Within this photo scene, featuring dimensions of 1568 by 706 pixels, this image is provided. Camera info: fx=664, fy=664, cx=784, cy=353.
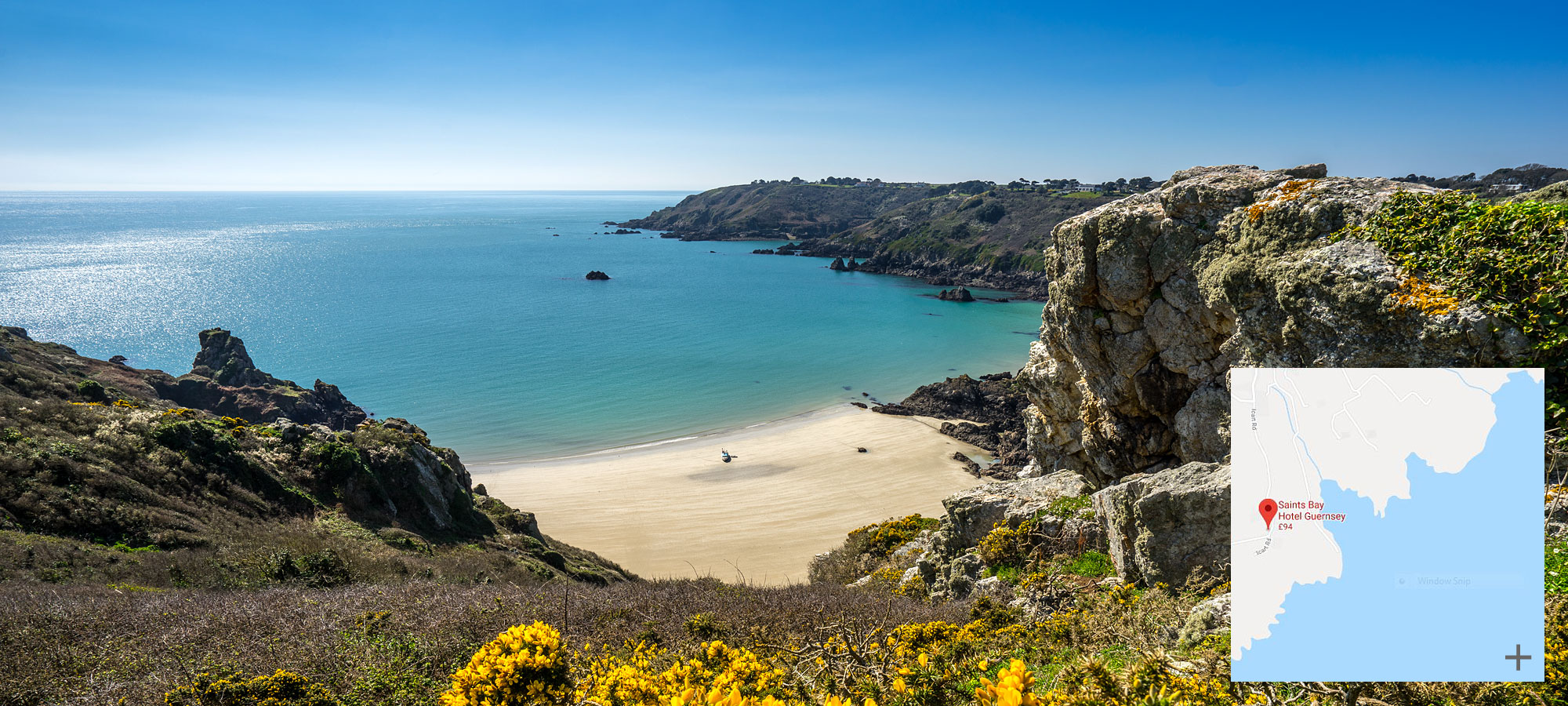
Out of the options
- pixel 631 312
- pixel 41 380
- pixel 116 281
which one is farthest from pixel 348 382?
pixel 116 281

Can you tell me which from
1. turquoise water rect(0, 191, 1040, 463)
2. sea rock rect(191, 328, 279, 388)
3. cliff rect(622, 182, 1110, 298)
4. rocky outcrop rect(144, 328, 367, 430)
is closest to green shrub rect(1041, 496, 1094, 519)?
turquoise water rect(0, 191, 1040, 463)

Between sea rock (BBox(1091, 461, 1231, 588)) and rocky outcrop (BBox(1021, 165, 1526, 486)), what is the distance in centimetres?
264

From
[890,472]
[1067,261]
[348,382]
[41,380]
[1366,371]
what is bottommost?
[890,472]

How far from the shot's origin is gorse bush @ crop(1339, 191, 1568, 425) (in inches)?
281

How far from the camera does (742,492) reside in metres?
28.8

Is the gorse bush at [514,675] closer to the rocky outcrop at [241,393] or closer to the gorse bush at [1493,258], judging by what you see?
the gorse bush at [1493,258]

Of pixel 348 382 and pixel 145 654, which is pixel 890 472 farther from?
pixel 348 382

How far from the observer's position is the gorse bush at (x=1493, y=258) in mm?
7137

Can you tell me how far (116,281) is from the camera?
88.2 metres

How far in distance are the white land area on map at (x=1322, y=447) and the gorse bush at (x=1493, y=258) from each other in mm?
6092

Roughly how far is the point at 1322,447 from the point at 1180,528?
564 centimetres

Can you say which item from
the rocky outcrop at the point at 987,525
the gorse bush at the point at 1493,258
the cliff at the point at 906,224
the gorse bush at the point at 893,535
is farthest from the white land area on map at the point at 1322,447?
the cliff at the point at 906,224

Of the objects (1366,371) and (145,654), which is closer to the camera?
(1366,371)

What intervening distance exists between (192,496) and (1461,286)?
2275cm
